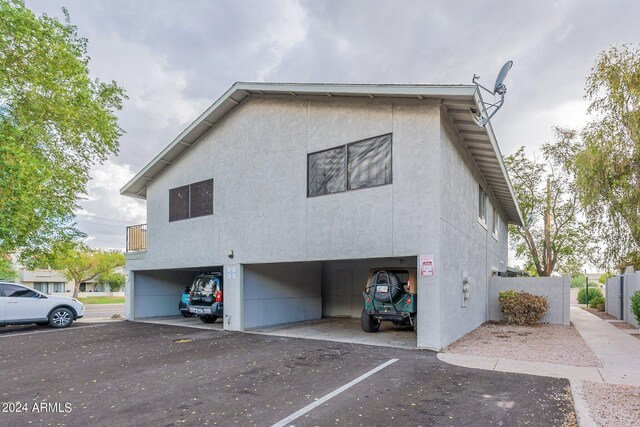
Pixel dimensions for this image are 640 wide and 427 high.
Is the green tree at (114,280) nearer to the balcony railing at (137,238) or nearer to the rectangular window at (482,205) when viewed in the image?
the balcony railing at (137,238)

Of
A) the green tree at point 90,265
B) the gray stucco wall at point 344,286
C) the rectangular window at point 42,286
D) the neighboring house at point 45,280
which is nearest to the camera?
the gray stucco wall at point 344,286

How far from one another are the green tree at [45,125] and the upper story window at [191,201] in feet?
13.5

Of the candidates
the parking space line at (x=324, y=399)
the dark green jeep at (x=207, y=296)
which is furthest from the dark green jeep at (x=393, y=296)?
the dark green jeep at (x=207, y=296)

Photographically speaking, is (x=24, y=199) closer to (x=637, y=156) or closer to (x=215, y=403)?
(x=215, y=403)

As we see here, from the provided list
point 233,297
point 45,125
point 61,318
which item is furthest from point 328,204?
point 45,125

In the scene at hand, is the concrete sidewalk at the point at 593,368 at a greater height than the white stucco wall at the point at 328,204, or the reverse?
the white stucco wall at the point at 328,204

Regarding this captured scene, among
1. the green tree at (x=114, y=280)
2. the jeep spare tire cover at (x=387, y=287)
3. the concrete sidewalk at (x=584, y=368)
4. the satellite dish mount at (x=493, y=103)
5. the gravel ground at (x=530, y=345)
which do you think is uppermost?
the satellite dish mount at (x=493, y=103)

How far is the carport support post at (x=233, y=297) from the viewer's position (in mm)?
11688

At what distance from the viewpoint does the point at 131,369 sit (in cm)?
723

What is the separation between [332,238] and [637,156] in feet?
38.0

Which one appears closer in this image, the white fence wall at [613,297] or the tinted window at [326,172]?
the tinted window at [326,172]

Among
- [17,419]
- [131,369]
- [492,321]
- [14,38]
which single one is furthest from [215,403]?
[14,38]

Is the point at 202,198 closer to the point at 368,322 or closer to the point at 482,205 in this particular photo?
the point at 368,322

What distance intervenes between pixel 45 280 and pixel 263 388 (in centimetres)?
5916
